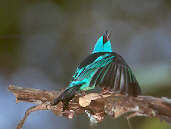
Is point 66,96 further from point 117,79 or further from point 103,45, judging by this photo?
point 103,45

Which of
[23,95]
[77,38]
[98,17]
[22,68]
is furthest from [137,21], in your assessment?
[23,95]

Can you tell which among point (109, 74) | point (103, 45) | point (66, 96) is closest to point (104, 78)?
point (109, 74)

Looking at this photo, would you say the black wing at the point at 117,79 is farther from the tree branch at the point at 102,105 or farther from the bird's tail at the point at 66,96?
the bird's tail at the point at 66,96

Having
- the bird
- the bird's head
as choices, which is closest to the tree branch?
the bird

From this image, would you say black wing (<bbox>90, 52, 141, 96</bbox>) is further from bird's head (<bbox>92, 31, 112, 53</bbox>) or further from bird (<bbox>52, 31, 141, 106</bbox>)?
bird's head (<bbox>92, 31, 112, 53</bbox>)

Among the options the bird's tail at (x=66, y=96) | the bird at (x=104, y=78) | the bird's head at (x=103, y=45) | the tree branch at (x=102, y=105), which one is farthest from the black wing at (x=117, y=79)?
the bird's head at (x=103, y=45)

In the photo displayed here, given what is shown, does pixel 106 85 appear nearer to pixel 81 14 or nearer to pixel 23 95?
pixel 23 95
